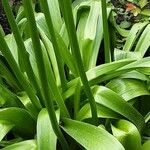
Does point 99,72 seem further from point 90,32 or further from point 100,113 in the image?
point 90,32

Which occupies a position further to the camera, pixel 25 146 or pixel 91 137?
pixel 25 146

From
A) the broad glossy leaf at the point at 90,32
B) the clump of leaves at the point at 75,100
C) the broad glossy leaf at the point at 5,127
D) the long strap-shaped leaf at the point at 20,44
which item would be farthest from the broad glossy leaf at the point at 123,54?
the broad glossy leaf at the point at 5,127

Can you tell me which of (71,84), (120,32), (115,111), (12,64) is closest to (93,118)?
(115,111)

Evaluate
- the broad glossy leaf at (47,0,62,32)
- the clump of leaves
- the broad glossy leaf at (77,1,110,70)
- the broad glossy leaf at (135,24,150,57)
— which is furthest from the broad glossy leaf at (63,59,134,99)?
the broad glossy leaf at (47,0,62,32)

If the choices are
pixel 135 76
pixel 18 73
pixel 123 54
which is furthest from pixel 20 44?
pixel 123 54

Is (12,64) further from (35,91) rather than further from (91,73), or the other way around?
(91,73)
